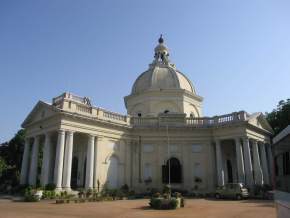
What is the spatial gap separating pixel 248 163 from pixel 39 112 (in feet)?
73.9

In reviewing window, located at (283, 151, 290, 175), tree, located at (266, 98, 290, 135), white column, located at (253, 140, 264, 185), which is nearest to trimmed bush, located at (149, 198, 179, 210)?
window, located at (283, 151, 290, 175)

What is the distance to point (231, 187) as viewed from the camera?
27.0 metres

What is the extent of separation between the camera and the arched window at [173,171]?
33.8 metres

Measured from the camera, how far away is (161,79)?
136ft

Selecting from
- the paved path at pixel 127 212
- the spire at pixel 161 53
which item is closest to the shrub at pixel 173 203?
the paved path at pixel 127 212

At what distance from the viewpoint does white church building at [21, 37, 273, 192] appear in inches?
1196

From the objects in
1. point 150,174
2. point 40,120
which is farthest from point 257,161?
point 40,120

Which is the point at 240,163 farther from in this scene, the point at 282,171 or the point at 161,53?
→ the point at 282,171

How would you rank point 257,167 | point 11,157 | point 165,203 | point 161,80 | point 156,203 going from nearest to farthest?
1. point 165,203
2. point 156,203
3. point 257,167
4. point 161,80
5. point 11,157

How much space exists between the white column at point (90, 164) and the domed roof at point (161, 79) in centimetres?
1258

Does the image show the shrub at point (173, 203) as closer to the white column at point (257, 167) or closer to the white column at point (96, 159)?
the white column at point (96, 159)

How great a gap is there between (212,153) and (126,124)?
398 inches

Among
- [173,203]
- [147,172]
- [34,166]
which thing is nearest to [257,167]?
[147,172]

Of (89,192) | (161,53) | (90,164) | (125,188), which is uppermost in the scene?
(161,53)
